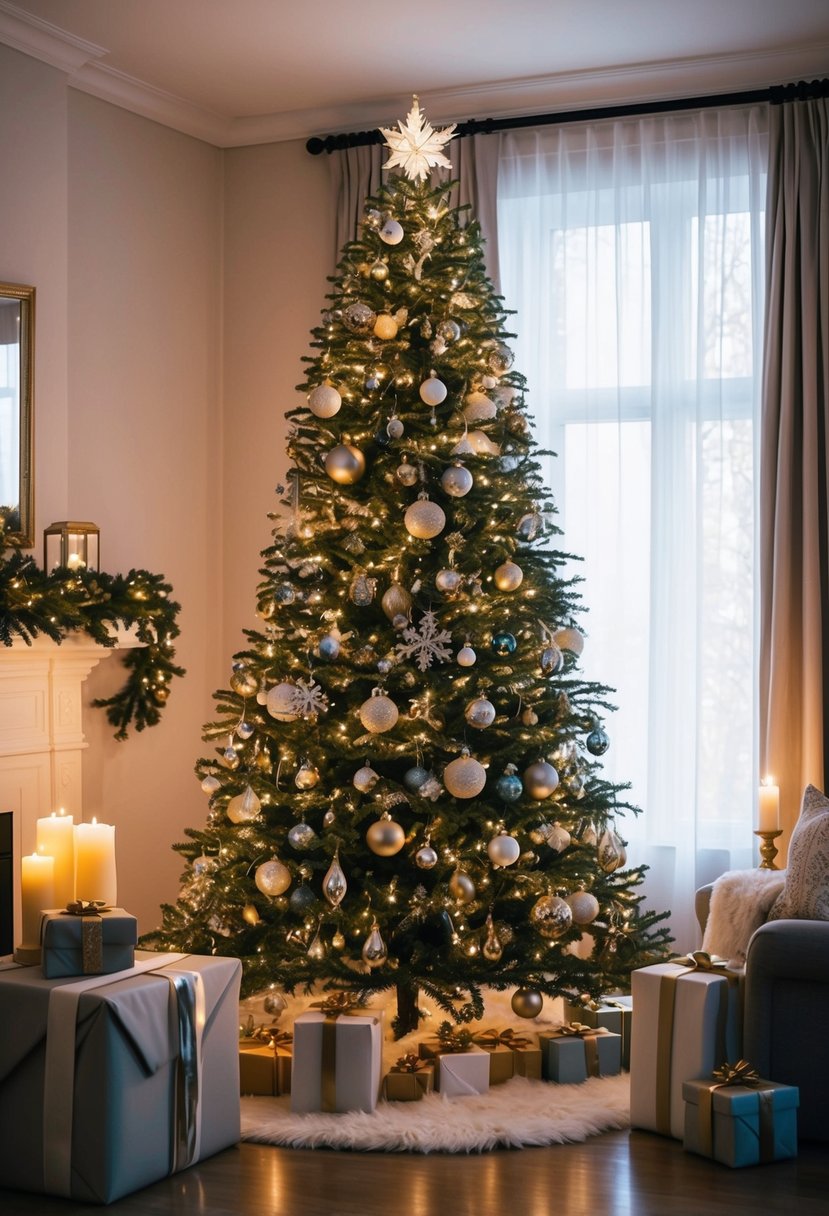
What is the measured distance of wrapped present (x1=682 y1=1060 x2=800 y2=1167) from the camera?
10.3ft

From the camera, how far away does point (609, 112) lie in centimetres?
511

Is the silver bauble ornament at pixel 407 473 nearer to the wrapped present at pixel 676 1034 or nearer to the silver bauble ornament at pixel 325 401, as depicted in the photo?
the silver bauble ornament at pixel 325 401

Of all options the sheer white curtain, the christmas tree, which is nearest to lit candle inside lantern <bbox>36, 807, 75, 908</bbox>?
the christmas tree

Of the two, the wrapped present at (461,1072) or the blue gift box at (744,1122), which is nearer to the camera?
the blue gift box at (744,1122)

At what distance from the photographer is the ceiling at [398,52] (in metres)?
4.46

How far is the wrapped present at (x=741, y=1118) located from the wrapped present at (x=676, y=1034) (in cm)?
10

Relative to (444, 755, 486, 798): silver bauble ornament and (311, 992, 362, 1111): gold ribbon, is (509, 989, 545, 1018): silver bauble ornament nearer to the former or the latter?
(311, 992, 362, 1111): gold ribbon

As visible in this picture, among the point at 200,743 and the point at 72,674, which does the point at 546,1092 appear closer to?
the point at 72,674

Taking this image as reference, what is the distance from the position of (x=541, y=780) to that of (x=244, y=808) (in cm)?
81

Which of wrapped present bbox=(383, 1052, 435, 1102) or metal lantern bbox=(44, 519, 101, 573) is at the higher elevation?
metal lantern bbox=(44, 519, 101, 573)

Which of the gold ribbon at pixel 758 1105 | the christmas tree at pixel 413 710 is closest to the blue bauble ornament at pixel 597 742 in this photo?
the christmas tree at pixel 413 710

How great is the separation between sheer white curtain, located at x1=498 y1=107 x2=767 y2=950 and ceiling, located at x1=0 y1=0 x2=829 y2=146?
0.19 metres

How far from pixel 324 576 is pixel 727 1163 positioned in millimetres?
1843

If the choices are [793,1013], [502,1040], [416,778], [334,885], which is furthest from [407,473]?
[793,1013]
